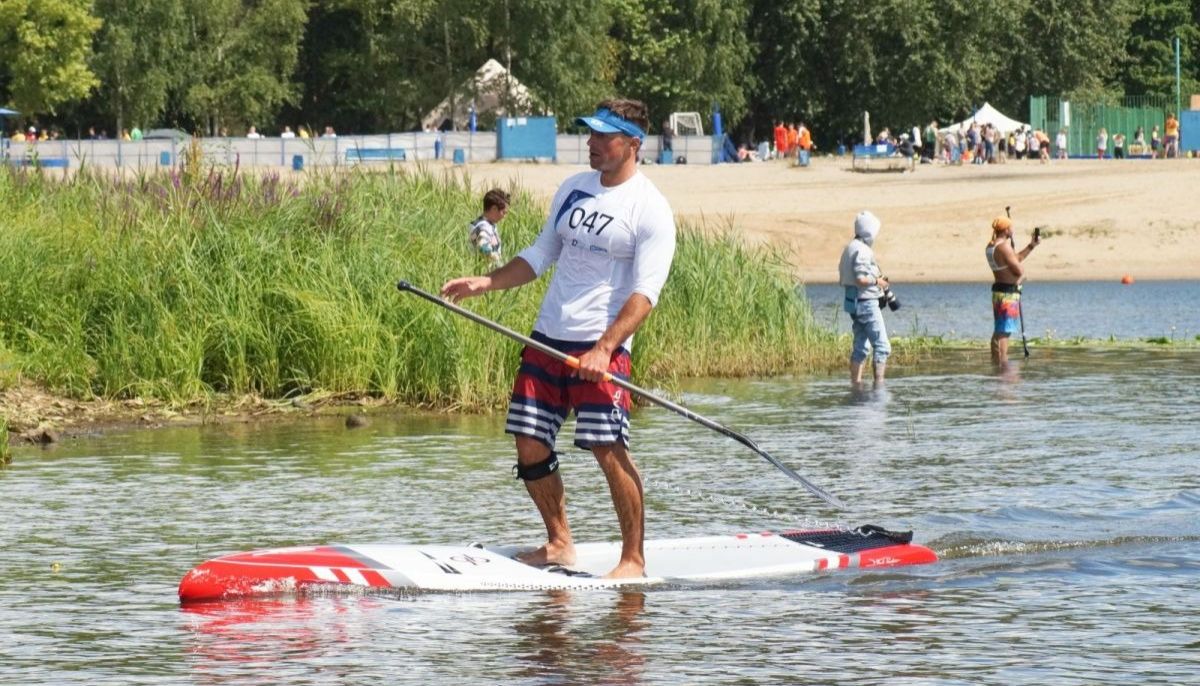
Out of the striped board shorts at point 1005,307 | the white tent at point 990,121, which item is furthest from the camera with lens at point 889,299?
the white tent at point 990,121

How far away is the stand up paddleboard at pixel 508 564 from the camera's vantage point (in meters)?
8.85

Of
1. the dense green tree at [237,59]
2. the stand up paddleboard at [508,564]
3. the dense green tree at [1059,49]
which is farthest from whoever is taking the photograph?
the dense green tree at [1059,49]

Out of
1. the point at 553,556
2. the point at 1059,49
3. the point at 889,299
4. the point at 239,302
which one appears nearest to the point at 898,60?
the point at 1059,49

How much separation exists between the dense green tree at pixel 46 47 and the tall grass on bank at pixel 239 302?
144 feet

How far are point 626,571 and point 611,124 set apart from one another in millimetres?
2027

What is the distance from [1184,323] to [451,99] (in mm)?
39384

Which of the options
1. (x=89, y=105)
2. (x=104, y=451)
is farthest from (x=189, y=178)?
(x=89, y=105)

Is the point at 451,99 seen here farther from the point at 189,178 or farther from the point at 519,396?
the point at 519,396

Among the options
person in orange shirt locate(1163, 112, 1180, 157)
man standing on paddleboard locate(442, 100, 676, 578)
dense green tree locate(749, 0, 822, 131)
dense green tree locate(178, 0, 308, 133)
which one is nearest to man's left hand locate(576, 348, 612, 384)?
man standing on paddleboard locate(442, 100, 676, 578)

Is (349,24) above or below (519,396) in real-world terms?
above

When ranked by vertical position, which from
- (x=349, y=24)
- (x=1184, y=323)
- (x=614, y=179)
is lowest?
(x=1184, y=323)

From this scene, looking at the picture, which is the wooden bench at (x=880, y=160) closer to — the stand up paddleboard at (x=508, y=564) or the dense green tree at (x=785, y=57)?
the dense green tree at (x=785, y=57)

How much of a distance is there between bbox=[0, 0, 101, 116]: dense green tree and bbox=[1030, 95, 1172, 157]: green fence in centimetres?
2846

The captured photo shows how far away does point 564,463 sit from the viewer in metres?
13.8
